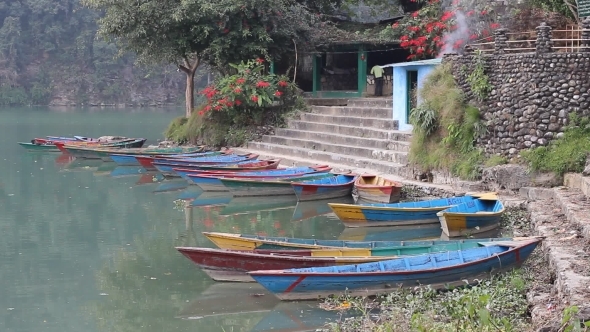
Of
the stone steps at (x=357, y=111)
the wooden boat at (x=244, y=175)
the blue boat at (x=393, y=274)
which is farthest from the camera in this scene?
the stone steps at (x=357, y=111)

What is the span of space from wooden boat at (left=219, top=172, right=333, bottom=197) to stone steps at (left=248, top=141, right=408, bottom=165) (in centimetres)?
151

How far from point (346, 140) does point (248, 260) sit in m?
10.1

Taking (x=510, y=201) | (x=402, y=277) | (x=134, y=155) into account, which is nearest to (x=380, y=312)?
(x=402, y=277)

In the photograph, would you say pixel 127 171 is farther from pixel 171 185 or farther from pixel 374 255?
pixel 374 255

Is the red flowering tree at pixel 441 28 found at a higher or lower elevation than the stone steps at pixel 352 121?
higher

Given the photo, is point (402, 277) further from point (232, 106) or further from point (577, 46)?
point (232, 106)

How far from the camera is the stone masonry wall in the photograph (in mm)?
13609

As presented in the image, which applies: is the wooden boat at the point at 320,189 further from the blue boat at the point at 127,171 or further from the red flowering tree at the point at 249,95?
the blue boat at the point at 127,171

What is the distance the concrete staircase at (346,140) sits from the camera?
1728 cm

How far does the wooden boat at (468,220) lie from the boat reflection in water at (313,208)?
127 inches

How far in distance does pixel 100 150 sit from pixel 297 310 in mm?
14745

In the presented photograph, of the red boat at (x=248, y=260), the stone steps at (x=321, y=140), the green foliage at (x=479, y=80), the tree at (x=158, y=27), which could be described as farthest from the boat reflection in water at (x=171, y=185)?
the red boat at (x=248, y=260)

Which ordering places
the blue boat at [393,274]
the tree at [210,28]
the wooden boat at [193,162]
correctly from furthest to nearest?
1. the tree at [210,28]
2. the wooden boat at [193,162]
3. the blue boat at [393,274]

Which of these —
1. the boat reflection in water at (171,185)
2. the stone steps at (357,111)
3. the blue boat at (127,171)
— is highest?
the stone steps at (357,111)
